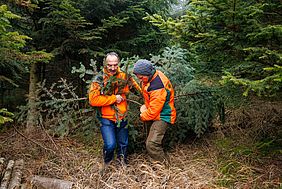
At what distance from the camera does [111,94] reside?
5156 mm

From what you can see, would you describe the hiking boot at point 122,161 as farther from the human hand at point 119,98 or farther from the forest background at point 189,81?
the human hand at point 119,98

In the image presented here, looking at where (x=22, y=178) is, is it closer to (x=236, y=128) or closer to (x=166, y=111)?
(x=166, y=111)

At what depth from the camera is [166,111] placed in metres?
4.93

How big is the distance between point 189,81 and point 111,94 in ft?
5.79

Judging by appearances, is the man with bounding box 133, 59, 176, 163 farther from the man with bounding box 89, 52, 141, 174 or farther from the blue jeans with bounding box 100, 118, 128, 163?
the blue jeans with bounding box 100, 118, 128, 163

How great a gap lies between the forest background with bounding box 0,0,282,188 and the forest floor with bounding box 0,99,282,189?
0.02m

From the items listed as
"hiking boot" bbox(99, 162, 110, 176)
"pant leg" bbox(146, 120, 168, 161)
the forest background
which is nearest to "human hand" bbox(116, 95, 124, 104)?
the forest background

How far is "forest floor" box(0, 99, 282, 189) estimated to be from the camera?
4668 millimetres

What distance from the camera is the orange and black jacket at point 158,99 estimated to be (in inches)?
184

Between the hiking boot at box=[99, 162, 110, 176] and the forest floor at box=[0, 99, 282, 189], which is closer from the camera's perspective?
the forest floor at box=[0, 99, 282, 189]

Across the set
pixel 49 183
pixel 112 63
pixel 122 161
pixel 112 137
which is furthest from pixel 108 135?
pixel 49 183

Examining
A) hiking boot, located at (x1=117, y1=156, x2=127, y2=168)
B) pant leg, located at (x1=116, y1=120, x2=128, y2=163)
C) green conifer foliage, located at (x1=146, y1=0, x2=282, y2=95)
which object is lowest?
hiking boot, located at (x1=117, y1=156, x2=127, y2=168)

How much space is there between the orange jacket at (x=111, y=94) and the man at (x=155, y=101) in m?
0.39

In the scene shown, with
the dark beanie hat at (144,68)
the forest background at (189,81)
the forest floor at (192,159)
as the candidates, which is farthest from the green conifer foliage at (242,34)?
the forest floor at (192,159)
